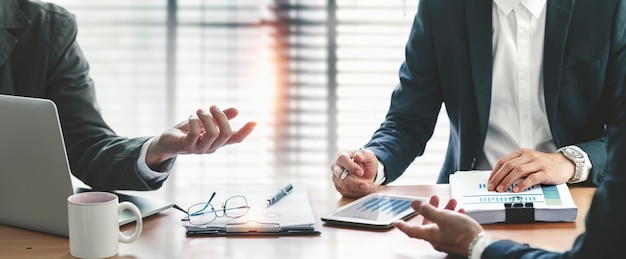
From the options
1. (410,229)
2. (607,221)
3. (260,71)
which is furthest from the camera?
(260,71)

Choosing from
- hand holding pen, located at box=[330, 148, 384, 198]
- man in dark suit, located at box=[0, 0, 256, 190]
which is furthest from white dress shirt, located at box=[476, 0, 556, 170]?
man in dark suit, located at box=[0, 0, 256, 190]

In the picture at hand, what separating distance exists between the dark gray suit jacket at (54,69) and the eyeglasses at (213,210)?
1.15ft

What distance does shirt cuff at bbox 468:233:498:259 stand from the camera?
122 centimetres

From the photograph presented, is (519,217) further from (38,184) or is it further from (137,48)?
(137,48)

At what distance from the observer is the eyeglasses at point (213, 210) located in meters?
1.50

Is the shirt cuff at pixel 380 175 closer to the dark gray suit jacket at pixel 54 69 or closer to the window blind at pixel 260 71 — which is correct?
the dark gray suit jacket at pixel 54 69

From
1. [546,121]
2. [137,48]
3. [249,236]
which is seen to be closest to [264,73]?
[137,48]

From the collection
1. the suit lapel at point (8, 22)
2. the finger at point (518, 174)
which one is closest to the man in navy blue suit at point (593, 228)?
the finger at point (518, 174)

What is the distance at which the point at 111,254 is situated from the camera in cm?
131

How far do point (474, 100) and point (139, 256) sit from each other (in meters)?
1.09

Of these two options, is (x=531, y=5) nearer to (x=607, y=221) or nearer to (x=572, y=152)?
(x=572, y=152)

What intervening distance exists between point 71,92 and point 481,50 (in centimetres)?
105

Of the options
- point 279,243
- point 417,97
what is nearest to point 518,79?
point 417,97

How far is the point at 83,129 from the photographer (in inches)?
73.5
